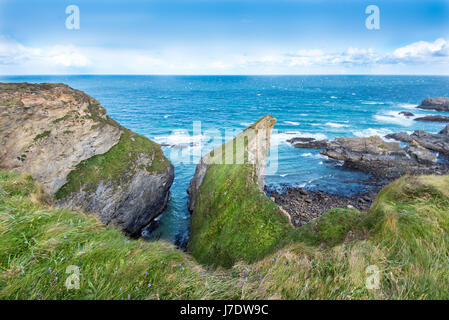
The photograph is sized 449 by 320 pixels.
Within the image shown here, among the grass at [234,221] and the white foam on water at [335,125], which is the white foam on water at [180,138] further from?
the white foam on water at [335,125]

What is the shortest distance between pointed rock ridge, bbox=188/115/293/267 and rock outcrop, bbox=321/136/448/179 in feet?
84.1

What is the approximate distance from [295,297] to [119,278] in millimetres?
3202

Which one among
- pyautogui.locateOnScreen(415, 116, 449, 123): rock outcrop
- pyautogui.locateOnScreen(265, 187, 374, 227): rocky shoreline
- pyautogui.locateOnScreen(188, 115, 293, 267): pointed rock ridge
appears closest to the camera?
pyautogui.locateOnScreen(188, 115, 293, 267): pointed rock ridge

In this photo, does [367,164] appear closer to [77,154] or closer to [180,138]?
[180,138]

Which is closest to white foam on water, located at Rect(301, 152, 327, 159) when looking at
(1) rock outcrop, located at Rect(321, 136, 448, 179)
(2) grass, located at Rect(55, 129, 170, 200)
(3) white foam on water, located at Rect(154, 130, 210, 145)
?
(1) rock outcrop, located at Rect(321, 136, 448, 179)

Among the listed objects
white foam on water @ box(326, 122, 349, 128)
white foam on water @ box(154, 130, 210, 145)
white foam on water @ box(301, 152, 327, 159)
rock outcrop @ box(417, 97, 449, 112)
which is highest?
rock outcrop @ box(417, 97, 449, 112)

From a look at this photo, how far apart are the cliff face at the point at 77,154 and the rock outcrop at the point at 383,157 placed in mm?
36395

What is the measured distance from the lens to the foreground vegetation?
388 cm

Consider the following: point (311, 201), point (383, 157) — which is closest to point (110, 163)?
point (311, 201)

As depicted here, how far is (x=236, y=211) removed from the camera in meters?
16.8

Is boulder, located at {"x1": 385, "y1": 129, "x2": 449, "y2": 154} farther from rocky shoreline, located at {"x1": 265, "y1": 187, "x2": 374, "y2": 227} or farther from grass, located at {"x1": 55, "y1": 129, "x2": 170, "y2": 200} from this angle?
grass, located at {"x1": 55, "y1": 129, "x2": 170, "y2": 200}

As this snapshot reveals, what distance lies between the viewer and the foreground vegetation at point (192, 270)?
388 centimetres

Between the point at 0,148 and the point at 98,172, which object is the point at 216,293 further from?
the point at 0,148

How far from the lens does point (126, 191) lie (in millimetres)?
22672
